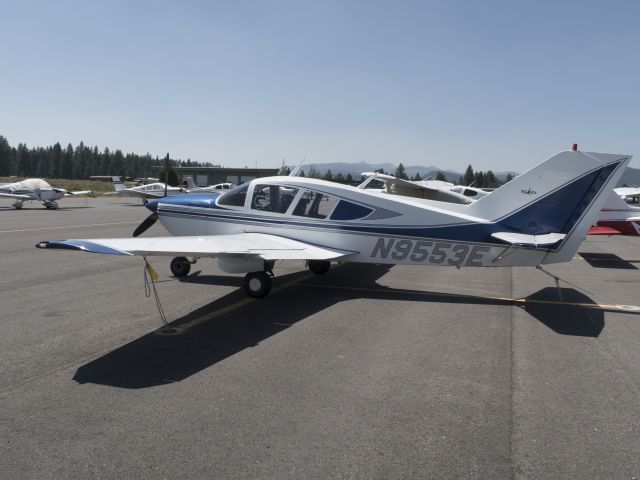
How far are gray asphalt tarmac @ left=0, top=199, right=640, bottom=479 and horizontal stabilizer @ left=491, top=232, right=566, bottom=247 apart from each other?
3.85 feet

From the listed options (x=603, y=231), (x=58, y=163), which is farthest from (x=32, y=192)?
(x=58, y=163)

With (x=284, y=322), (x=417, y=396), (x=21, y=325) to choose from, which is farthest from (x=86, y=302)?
Answer: (x=417, y=396)

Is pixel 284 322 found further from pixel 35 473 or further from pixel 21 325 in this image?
pixel 35 473

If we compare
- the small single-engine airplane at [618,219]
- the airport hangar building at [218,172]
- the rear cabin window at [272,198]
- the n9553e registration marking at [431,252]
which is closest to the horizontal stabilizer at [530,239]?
the n9553e registration marking at [431,252]

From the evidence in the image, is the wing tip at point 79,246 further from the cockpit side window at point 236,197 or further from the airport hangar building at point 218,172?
the airport hangar building at point 218,172

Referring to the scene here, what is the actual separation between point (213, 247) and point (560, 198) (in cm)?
610

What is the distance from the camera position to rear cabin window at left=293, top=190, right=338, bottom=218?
33.2ft

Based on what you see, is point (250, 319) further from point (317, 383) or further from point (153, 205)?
point (153, 205)

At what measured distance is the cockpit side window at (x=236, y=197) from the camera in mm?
10781

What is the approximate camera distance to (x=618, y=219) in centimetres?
1587

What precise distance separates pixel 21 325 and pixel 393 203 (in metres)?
6.45

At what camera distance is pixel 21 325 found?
7.12m

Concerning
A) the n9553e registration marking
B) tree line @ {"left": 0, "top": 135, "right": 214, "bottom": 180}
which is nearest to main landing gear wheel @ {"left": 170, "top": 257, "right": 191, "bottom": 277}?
the n9553e registration marking

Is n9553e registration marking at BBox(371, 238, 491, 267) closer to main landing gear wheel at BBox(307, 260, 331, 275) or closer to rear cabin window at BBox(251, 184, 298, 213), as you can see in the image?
rear cabin window at BBox(251, 184, 298, 213)
